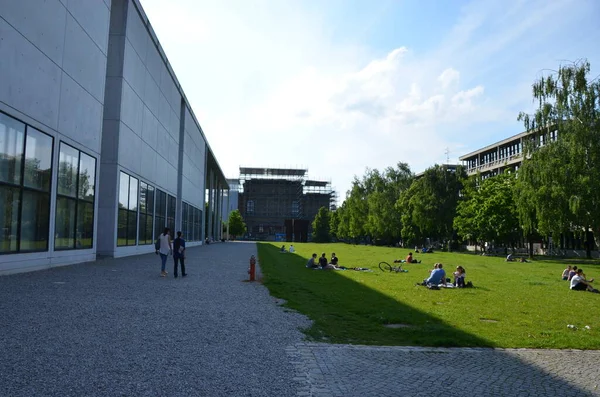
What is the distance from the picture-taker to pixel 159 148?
39250 mm

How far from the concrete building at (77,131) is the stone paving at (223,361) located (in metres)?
7.17

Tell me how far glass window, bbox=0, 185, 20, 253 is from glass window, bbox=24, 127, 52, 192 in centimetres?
95

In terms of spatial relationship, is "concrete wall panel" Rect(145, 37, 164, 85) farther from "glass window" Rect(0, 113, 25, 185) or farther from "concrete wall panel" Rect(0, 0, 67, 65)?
"glass window" Rect(0, 113, 25, 185)

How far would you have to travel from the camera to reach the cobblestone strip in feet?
19.7

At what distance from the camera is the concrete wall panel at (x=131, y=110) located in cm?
2894

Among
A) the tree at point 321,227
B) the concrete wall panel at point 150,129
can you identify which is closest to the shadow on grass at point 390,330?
the concrete wall panel at point 150,129

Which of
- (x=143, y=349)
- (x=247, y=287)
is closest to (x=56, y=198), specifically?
(x=247, y=287)

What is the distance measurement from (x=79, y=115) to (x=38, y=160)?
4.34 m

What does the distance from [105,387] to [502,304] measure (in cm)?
1234

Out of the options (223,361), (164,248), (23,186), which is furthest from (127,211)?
(223,361)

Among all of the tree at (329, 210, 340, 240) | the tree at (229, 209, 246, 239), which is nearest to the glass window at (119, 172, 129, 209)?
the tree at (329, 210, 340, 240)

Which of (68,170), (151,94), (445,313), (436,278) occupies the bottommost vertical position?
(445,313)

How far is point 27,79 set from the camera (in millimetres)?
16922

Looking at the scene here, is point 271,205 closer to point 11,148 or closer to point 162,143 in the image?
point 162,143
